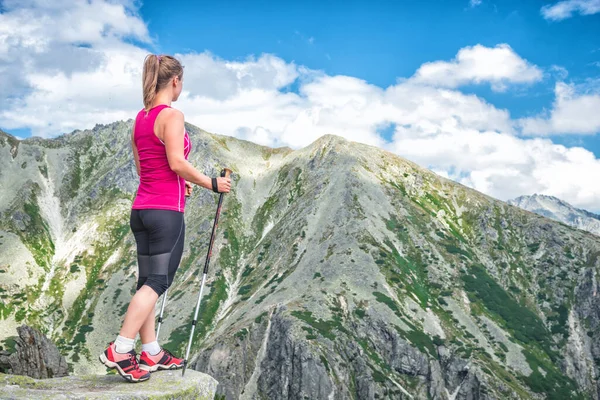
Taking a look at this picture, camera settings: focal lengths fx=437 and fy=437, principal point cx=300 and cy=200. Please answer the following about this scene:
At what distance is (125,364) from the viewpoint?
7934 millimetres

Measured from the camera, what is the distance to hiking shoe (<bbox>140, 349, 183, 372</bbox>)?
28.1 ft

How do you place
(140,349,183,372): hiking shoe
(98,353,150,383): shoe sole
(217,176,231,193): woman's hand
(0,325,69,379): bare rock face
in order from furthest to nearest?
(0,325,69,379): bare rock face < (217,176,231,193): woman's hand < (140,349,183,372): hiking shoe < (98,353,150,383): shoe sole

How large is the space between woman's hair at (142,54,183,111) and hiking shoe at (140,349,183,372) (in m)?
4.93

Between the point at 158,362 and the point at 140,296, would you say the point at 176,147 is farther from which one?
the point at 158,362

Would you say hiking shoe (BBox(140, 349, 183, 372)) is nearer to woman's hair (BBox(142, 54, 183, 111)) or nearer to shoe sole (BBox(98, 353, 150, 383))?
shoe sole (BBox(98, 353, 150, 383))

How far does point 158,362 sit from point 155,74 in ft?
18.9

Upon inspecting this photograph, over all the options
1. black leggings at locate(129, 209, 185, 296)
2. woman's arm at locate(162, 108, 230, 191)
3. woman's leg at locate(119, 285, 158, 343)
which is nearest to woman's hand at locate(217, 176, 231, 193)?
woman's arm at locate(162, 108, 230, 191)

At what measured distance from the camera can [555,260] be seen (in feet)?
493

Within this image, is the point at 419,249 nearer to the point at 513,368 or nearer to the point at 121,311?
the point at 513,368

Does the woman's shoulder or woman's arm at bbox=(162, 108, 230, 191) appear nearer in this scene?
woman's arm at bbox=(162, 108, 230, 191)

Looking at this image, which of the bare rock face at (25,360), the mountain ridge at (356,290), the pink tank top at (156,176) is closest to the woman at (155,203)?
the pink tank top at (156,176)

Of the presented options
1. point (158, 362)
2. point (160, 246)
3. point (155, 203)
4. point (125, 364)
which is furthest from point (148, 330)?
point (155, 203)

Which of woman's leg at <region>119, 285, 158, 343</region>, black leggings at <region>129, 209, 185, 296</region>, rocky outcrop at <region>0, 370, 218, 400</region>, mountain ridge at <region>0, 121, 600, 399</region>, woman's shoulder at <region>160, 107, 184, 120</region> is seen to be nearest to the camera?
rocky outcrop at <region>0, 370, 218, 400</region>

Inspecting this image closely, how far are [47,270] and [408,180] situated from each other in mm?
153434
